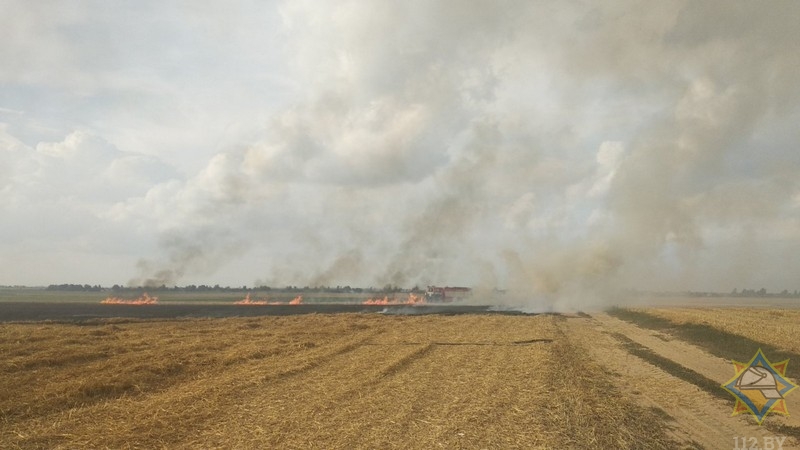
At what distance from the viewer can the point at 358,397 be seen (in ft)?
47.4

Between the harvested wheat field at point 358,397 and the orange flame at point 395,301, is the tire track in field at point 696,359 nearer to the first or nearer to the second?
the harvested wheat field at point 358,397

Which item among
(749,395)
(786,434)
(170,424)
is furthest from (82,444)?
(749,395)

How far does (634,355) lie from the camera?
86.1 feet

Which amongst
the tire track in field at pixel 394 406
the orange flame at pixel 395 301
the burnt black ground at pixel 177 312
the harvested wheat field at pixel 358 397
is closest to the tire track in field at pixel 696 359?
the harvested wheat field at pixel 358 397

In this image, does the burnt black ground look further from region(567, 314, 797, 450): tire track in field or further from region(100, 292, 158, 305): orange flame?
region(567, 314, 797, 450): tire track in field

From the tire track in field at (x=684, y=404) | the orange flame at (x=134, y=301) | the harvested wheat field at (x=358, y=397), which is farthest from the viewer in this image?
the orange flame at (x=134, y=301)

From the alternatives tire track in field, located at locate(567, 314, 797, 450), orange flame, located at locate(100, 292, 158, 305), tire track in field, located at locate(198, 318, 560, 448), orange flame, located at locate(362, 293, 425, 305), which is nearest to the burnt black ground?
orange flame, located at locate(362, 293, 425, 305)

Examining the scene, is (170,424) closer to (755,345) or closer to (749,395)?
(749,395)

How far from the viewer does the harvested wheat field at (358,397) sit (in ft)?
36.3

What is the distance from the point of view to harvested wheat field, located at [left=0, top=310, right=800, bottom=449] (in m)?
11.1

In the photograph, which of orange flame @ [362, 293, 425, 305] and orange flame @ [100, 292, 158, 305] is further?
orange flame @ [100, 292, 158, 305]

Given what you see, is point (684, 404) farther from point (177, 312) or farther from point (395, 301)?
point (395, 301)

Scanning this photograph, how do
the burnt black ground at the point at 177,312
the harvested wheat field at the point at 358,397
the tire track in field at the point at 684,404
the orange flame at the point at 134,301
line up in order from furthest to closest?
the orange flame at the point at 134,301 < the burnt black ground at the point at 177,312 < the tire track in field at the point at 684,404 < the harvested wheat field at the point at 358,397

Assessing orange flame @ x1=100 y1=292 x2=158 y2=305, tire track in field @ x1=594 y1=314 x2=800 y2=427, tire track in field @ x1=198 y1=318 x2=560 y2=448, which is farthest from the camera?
orange flame @ x1=100 y1=292 x2=158 y2=305
